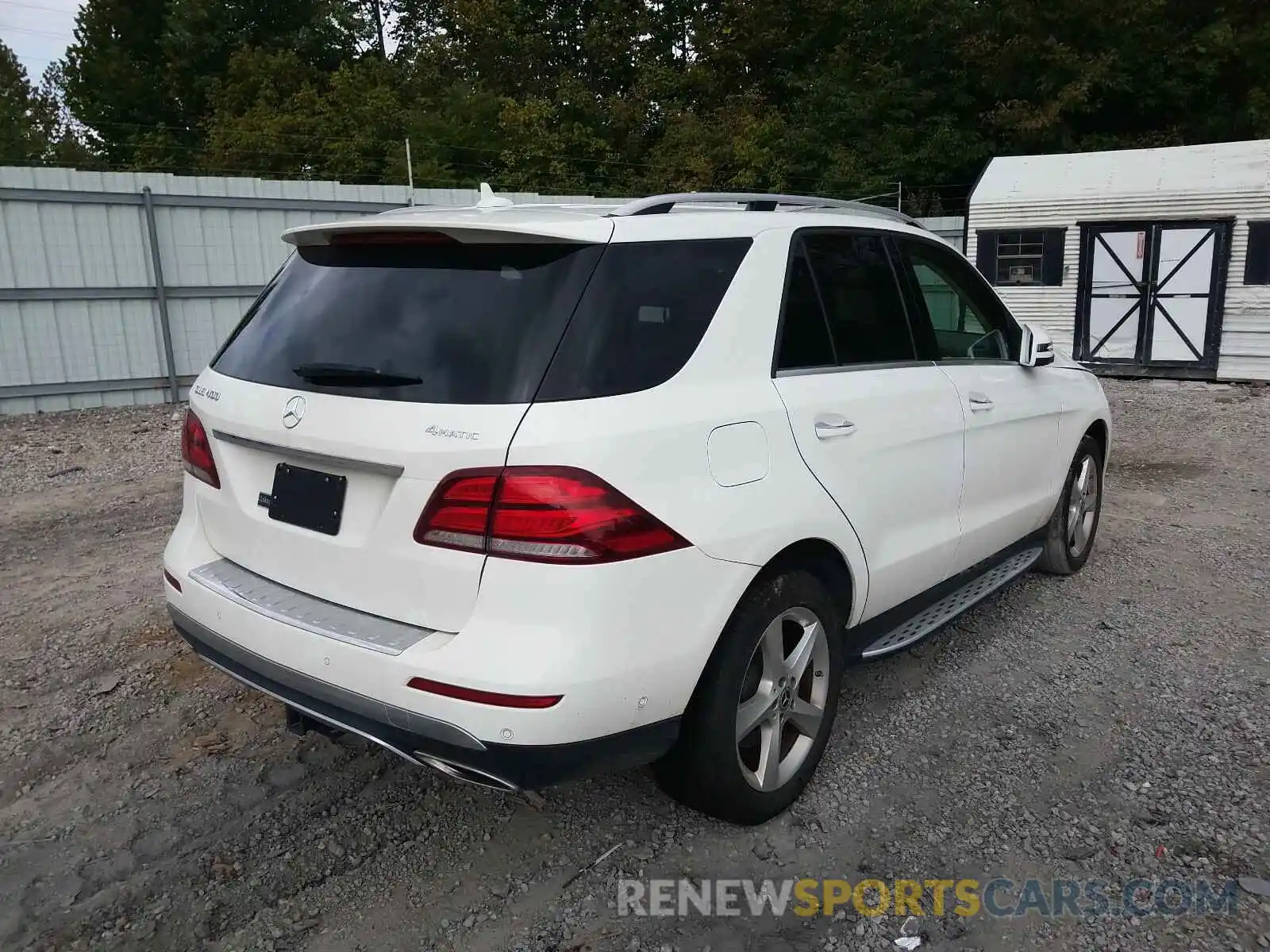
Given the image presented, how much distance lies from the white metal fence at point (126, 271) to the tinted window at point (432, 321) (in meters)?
7.87

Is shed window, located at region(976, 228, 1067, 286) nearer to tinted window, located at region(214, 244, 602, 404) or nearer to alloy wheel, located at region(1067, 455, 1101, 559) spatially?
alloy wheel, located at region(1067, 455, 1101, 559)

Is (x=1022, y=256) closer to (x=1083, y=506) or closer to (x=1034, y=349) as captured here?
(x=1083, y=506)

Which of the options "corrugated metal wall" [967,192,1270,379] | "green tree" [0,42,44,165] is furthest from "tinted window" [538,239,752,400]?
"green tree" [0,42,44,165]

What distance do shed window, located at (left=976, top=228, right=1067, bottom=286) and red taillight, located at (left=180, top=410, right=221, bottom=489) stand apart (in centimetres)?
1324

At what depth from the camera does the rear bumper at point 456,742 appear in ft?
7.53

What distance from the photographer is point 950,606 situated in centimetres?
378

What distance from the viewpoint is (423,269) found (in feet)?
8.70

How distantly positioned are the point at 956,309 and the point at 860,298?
2.98 ft

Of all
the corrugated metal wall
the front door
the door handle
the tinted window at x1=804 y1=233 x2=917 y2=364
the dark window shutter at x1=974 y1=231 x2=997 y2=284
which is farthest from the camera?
the dark window shutter at x1=974 y1=231 x2=997 y2=284

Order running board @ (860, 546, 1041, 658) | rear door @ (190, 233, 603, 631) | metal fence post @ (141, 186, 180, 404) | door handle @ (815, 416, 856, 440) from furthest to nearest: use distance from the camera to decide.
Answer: metal fence post @ (141, 186, 180, 404) → running board @ (860, 546, 1041, 658) → door handle @ (815, 416, 856, 440) → rear door @ (190, 233, 603, 631)

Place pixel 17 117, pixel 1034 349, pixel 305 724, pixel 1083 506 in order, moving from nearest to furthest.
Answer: pixel 305 724 → pixel 1034 349 → pixel 1083 506 → pixel 17 117

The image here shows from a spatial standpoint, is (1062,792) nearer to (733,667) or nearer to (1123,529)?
(733,667)

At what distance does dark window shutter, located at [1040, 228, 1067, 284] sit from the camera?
13969 millimetres

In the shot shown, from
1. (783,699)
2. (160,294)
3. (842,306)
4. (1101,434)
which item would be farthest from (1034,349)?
(160,294)
